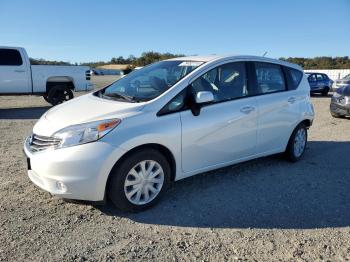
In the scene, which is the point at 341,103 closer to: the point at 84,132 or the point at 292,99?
the point at 292,99

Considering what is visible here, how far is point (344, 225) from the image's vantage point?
4.10 metres

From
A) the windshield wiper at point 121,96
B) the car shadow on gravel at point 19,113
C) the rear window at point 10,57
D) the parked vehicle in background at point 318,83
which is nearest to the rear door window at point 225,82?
the windshield wiper at point 121,96

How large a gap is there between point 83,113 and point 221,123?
1.71 meters

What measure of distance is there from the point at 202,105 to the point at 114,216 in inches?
66.2

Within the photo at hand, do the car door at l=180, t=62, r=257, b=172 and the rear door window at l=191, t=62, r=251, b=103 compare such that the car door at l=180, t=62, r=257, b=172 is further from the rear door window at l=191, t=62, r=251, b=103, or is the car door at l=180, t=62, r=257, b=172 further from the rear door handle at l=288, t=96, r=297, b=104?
the rear door handle at l=288, t=96, r=297, b=104

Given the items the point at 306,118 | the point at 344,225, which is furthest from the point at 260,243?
the point at 306,118

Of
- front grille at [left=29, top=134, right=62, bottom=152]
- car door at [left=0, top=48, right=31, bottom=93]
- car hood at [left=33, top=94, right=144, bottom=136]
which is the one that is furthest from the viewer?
car door at [left=0, top=48, right=31, bottom=93]

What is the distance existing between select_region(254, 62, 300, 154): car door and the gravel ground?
19.6 inches

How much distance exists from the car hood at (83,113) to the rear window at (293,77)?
120 inches

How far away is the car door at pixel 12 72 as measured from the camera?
1322 centimetres

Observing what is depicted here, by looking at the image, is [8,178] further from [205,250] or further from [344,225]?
[344,225]

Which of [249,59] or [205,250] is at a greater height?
[249,59]

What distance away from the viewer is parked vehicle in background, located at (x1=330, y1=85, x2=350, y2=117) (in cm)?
1155

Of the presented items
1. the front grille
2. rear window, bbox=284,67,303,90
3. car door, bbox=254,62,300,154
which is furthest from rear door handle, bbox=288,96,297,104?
the front grille
